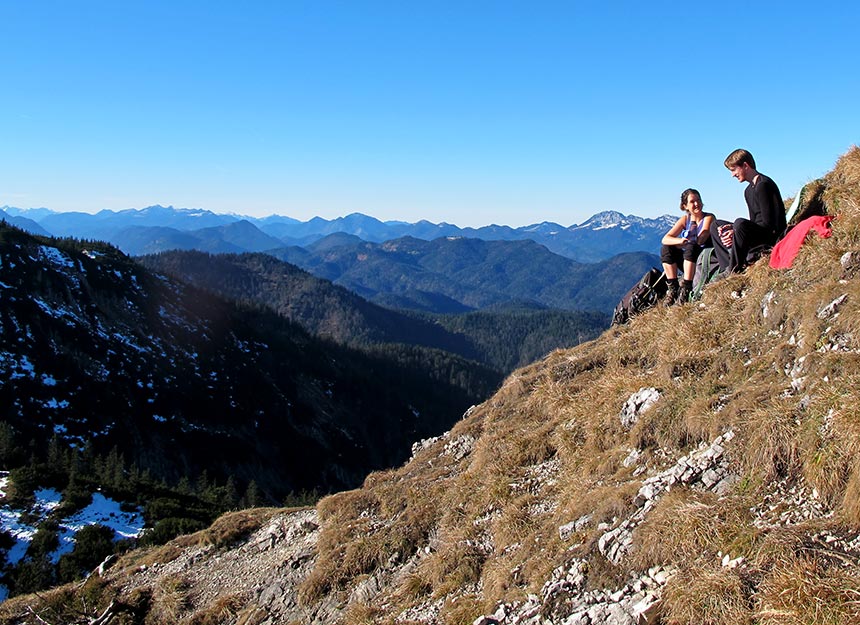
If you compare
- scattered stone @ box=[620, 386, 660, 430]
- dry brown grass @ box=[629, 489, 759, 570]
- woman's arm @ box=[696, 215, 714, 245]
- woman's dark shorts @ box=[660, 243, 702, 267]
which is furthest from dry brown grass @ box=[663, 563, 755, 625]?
woman's arm @ box=[696, 215, 714, 245]

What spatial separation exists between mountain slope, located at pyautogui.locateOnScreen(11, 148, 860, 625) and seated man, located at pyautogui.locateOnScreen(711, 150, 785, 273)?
102 cm

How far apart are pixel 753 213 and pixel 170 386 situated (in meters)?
150

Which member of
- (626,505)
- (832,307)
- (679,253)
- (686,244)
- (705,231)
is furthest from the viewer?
(679,253)

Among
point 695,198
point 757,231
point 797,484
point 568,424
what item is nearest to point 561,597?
point 797,484

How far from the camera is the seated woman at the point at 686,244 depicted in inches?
524

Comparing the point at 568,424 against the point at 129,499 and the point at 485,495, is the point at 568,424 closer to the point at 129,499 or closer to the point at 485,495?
the point at 485,495

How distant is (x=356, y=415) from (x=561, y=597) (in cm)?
17818

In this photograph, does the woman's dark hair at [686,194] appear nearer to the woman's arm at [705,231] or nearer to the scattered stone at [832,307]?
the woman's arm at [705,231]

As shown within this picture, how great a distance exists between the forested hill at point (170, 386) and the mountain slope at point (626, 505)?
95331 mm

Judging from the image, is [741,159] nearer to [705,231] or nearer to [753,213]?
[753,213]

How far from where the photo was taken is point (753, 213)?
1181cm

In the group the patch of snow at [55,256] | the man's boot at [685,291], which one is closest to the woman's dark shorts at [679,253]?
the man's boot at [685,291]

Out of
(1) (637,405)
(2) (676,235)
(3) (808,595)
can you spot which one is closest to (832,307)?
(1) (637,405)

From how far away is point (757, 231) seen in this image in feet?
38.1
